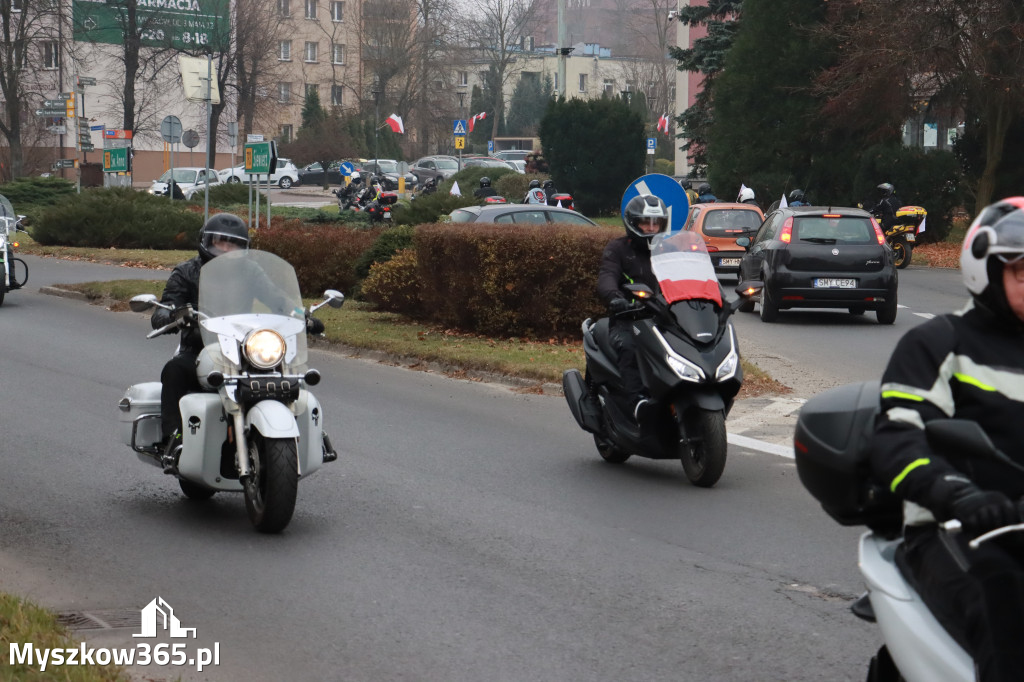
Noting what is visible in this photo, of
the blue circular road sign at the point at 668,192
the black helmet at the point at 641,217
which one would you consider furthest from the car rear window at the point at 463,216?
the black helmet at the point at 641,217

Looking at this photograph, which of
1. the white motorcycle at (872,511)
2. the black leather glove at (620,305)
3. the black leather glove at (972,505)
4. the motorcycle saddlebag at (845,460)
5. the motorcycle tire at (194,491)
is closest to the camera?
the black leather glove at (972,505)

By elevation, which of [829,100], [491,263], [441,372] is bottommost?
[441,372]

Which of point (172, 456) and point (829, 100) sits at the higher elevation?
point (829, 100)

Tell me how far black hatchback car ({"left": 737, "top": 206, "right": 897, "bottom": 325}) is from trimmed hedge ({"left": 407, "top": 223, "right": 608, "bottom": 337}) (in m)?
4.19

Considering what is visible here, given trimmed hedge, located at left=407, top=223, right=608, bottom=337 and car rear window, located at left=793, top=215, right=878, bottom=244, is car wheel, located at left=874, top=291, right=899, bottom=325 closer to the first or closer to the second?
car rear window, located at left=793, top=215, right=878, bottom=244

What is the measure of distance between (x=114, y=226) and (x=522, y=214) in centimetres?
1385

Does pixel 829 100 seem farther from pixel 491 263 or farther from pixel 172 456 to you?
pixel 172 456

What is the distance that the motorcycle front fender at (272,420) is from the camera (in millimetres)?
6762

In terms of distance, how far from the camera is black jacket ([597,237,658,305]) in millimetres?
8969

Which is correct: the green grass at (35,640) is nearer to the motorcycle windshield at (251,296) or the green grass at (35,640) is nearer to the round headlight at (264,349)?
the round headlight at (264,349)

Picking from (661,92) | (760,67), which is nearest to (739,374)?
(760,67)

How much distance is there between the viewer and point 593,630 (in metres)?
5.61

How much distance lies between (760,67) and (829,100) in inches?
160

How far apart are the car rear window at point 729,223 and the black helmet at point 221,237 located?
18218 millimetres
